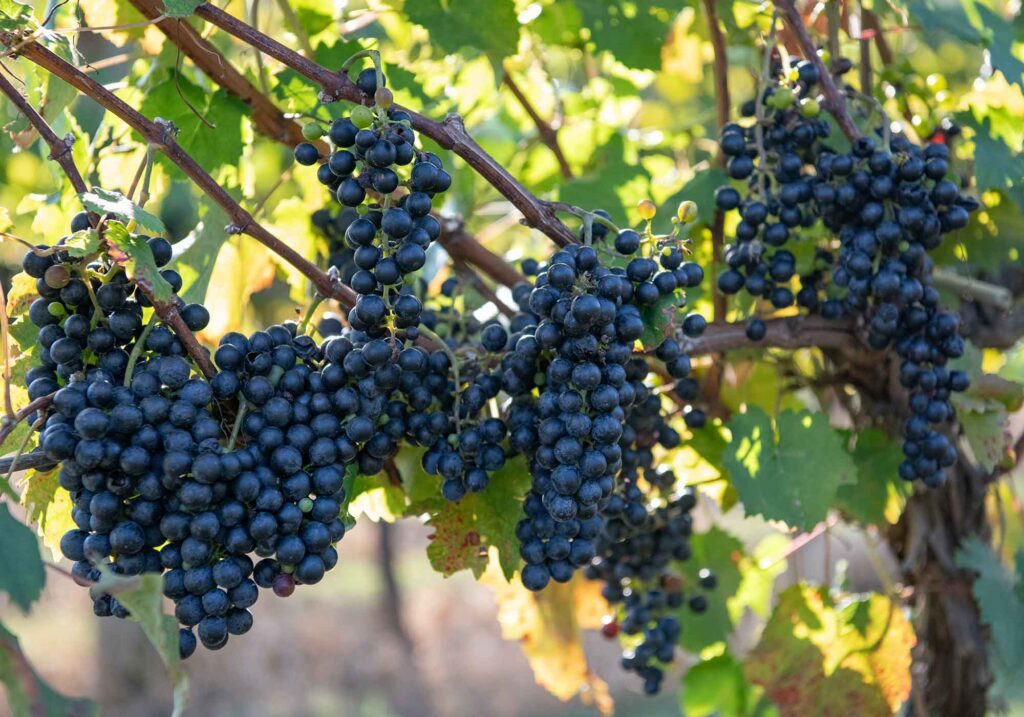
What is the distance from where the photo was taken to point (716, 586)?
6.95ft

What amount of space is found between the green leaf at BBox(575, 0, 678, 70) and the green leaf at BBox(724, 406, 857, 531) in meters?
0.75

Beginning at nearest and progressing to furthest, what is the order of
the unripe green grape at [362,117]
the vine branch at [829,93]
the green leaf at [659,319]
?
the unripe green grape at [362,117]
the green leaf at [659,319]
the vine branch at [829,93]

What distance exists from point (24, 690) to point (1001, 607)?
5.60 ft

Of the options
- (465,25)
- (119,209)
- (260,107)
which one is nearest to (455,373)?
(119,209)

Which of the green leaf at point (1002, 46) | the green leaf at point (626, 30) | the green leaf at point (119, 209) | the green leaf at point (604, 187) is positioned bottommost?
the green leaf at point (119, 209)

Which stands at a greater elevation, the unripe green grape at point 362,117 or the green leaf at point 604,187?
the green leaf at point 604,187

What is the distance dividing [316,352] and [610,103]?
157cm

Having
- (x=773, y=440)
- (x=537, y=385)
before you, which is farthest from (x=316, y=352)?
(x=773, y=440)

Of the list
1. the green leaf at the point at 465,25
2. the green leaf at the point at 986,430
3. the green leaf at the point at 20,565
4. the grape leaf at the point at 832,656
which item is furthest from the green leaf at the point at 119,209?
the grape leaf at the point at 832,656

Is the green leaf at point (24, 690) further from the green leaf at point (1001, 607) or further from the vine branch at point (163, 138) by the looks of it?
the green leaf at point (1001, 607)

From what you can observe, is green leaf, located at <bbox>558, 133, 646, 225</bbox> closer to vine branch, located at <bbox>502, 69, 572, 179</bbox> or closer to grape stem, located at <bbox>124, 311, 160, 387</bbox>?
vine branch, located at <bbox>502, 69, 572, 179</bbox>

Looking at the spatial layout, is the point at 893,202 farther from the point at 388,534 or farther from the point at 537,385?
the point at 388,534

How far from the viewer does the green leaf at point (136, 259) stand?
104 cm

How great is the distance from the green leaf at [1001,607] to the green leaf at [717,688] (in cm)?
49
